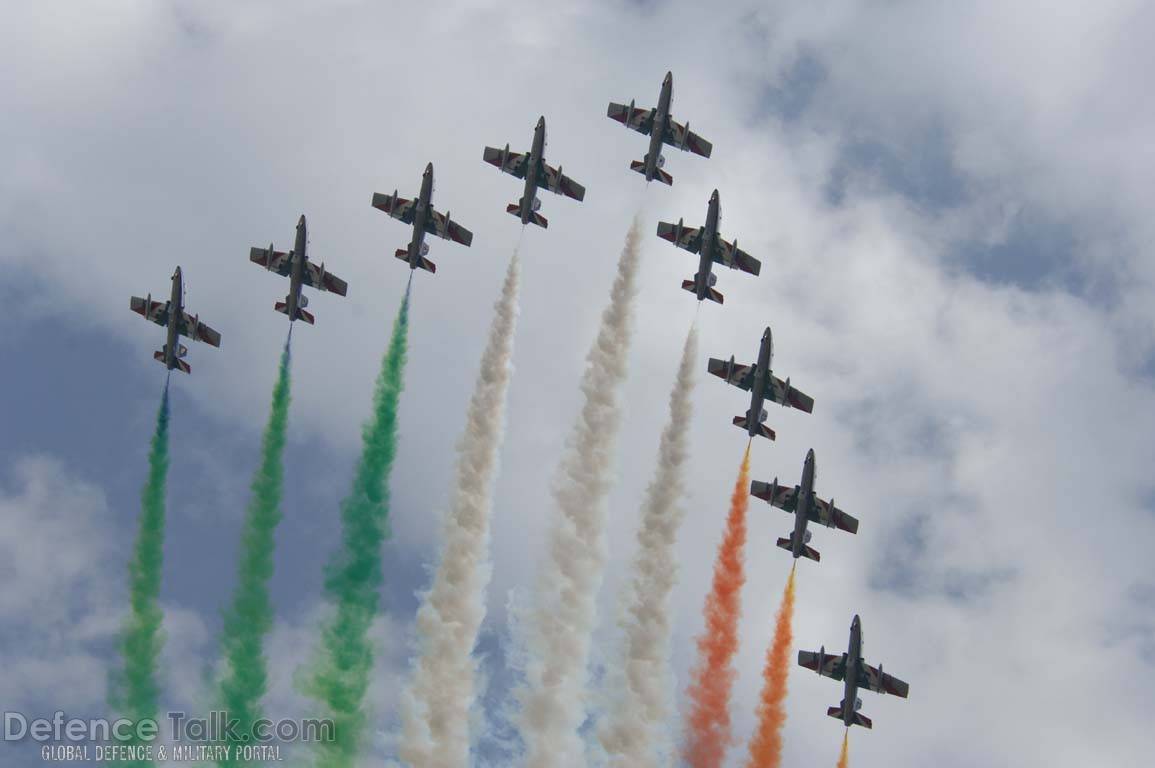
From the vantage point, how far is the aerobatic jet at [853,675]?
112m

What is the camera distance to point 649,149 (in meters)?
115

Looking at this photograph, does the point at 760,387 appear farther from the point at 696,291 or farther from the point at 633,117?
the point at 633,117

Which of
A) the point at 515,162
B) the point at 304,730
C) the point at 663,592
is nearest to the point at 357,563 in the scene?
the point at 304,730

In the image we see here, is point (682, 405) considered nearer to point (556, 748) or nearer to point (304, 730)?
point (556, 748)

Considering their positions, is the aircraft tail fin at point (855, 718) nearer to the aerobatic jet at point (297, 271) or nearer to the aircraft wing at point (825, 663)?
the aircraft wing at point (825, 663)

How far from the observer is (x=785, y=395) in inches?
4500

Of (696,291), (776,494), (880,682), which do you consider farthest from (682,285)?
(880,682)

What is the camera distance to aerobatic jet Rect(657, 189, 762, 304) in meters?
114

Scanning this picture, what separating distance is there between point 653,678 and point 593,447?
1366cm

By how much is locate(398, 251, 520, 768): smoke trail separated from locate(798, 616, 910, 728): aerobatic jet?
Result: 20.6m

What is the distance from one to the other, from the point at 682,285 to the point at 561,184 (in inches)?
388

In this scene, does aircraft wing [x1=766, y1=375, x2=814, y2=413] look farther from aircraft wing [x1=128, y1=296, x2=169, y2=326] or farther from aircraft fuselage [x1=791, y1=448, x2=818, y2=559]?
aircraft wing [x1=128, y1=296, x2=169, y2=326]

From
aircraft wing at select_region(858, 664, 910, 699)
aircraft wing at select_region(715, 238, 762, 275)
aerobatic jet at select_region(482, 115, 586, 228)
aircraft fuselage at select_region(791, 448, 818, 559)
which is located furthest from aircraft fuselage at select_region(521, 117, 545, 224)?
aircraft wing at select_region(858, 664, 910, 699)

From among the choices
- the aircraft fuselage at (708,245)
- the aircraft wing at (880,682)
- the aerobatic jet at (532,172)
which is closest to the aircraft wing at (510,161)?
the aerobatic jet at (532,172)
